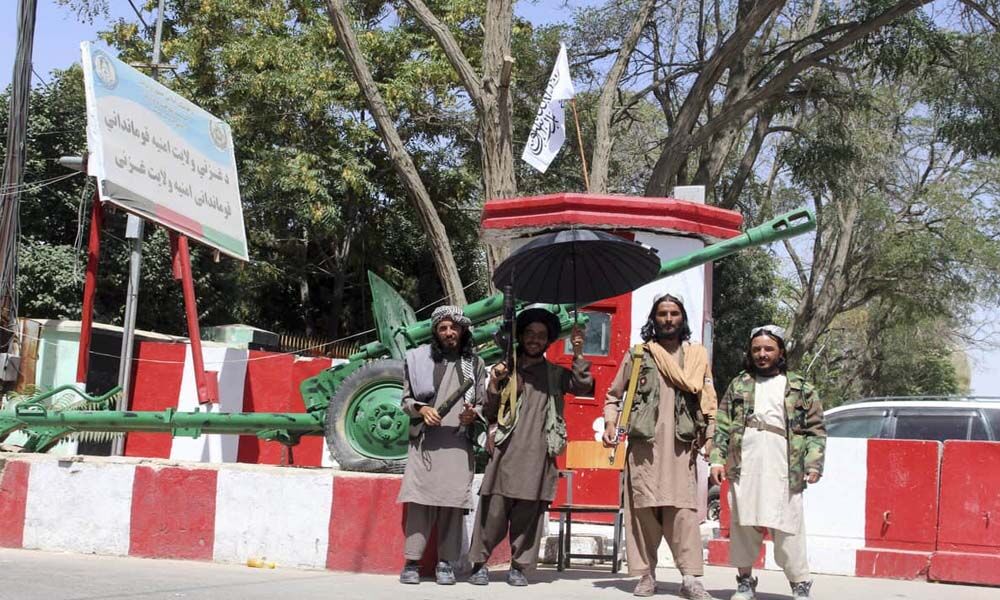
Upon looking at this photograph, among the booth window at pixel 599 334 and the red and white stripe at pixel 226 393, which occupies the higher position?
the booth window at pixel 599 334

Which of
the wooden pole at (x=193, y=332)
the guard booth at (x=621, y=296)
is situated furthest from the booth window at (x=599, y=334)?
the wooden pole at (x=193, y=332)

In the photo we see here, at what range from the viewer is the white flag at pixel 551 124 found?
Result: 43.1 feet

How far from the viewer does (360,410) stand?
700 centimetres

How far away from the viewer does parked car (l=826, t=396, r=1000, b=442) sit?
35.8ft

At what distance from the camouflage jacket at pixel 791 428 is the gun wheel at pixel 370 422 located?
1.98m

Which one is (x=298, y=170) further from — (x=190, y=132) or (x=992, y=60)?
(x=992, y=60)

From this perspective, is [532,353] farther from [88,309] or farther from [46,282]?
[46,282]

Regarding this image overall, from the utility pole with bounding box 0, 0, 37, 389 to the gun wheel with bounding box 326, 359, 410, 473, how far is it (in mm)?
8689

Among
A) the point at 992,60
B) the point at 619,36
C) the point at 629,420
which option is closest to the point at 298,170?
the point at 619,36

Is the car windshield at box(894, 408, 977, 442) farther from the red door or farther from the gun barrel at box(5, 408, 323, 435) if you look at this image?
the gun barrel at box(5, 408, 323, 435)

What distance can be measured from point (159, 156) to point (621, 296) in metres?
6.10

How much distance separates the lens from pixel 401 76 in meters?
22.5

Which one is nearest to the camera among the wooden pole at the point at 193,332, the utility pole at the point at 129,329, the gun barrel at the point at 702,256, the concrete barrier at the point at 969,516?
the gun barrel at the point at 702,256

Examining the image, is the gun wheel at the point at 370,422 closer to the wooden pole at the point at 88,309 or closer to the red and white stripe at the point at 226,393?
the red and white stripe at the point at 226,393
